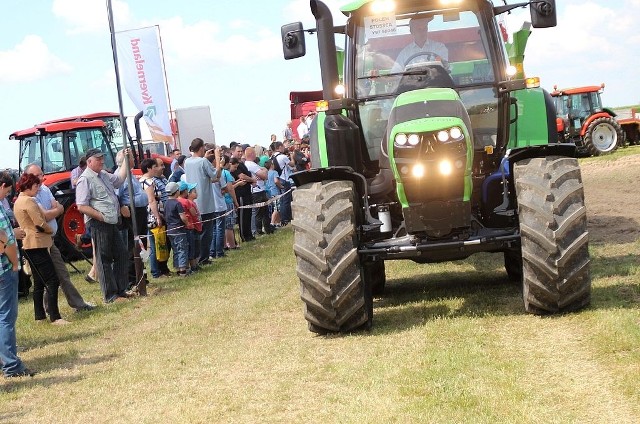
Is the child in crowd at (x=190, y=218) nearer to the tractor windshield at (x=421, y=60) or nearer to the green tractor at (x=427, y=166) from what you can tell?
the green tractor at (x=427, y=166)

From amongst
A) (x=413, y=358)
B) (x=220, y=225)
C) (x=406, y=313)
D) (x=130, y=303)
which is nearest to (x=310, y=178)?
(x=406, y=313)

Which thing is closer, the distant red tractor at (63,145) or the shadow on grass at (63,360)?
the shadow on grass at (63,360)

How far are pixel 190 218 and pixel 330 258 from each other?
721cm

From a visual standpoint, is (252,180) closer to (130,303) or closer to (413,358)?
(130,303)

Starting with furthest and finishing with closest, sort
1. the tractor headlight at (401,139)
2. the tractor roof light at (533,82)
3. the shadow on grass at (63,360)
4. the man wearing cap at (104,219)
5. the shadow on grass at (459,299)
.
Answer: the man wearing cap at (104,219), the shadow on grass at (63,360), the tractor roof light at (533,82), the shadow on grass at (459,299), the tractor headlight at (401,139)

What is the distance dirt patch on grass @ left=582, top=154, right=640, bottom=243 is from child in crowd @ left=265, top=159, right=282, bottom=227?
6506 millimetres

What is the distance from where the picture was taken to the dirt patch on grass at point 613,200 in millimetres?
12938

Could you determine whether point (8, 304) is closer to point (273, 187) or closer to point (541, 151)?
point (541, 151)

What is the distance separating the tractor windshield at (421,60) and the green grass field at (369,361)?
1658mm

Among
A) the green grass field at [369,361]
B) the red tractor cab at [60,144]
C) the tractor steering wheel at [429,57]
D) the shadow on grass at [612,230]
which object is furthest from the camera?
the red tractor cab at [60,144]

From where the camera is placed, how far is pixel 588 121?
107 feet

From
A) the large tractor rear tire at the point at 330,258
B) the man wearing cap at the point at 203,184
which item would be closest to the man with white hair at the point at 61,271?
the man wearing cap at the point at 203,184

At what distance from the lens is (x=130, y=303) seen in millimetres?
12109

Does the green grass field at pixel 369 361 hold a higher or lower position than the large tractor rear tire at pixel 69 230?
higher
